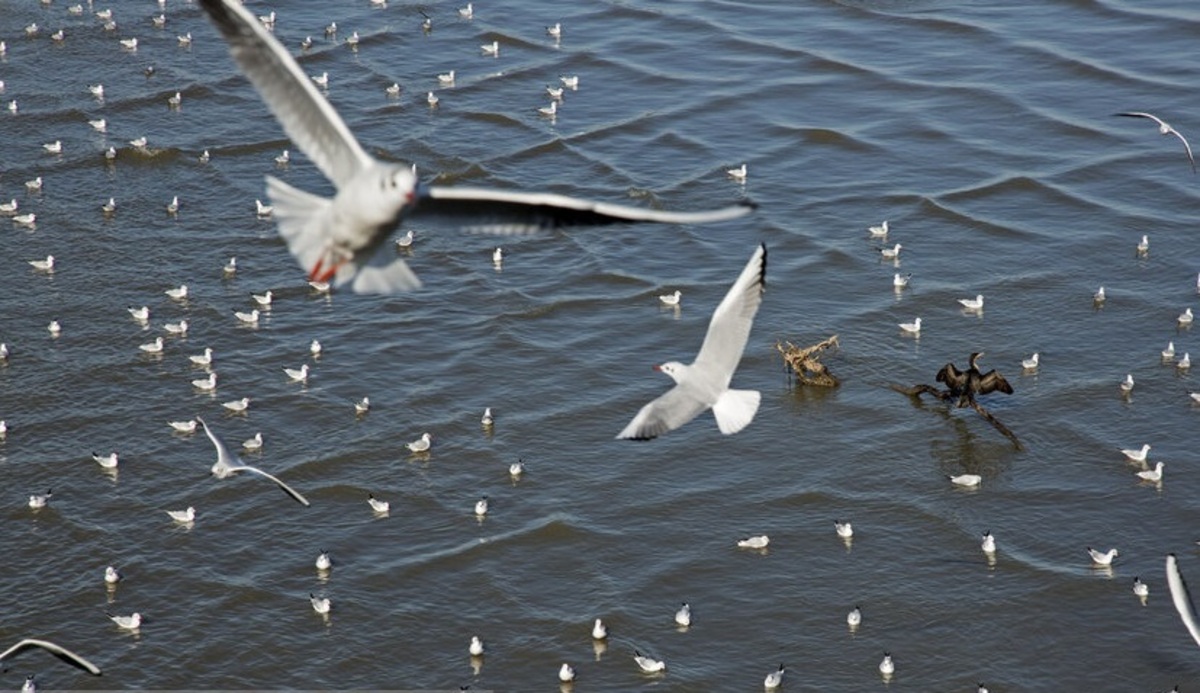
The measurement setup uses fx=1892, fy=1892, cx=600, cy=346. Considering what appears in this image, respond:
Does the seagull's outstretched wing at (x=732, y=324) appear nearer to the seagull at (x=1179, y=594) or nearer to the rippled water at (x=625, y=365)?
the seagull at (x=1179, y=594)

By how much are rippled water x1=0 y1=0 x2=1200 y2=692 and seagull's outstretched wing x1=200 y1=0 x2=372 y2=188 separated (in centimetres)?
1056

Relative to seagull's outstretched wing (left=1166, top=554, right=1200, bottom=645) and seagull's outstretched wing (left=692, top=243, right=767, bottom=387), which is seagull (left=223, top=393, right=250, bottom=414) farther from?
seagull's outstretched wing (left=1166, top=554, right=1200, bottom=645)

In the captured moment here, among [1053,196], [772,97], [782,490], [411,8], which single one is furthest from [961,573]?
[411,8]

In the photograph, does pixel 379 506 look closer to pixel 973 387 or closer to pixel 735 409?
pixel 973 387

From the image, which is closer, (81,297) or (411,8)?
(81,297)

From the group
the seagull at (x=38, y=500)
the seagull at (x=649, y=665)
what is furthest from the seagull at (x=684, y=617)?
the seagull at (x=38, y=500)

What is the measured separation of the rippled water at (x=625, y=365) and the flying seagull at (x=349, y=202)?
10.0 metres

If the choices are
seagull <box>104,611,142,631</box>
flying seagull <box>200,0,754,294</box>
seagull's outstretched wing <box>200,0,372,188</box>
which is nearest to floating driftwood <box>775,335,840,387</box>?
seagull <box>104,611,142,631</box>

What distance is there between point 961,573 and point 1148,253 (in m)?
11.9

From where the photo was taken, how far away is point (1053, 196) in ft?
122

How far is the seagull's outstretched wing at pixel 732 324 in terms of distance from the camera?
17031 mm

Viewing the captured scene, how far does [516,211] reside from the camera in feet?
44.5

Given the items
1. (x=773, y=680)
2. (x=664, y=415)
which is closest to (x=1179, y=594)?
(x=773, y=680)

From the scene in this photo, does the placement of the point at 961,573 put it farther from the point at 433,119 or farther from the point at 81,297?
the point at 433,119
